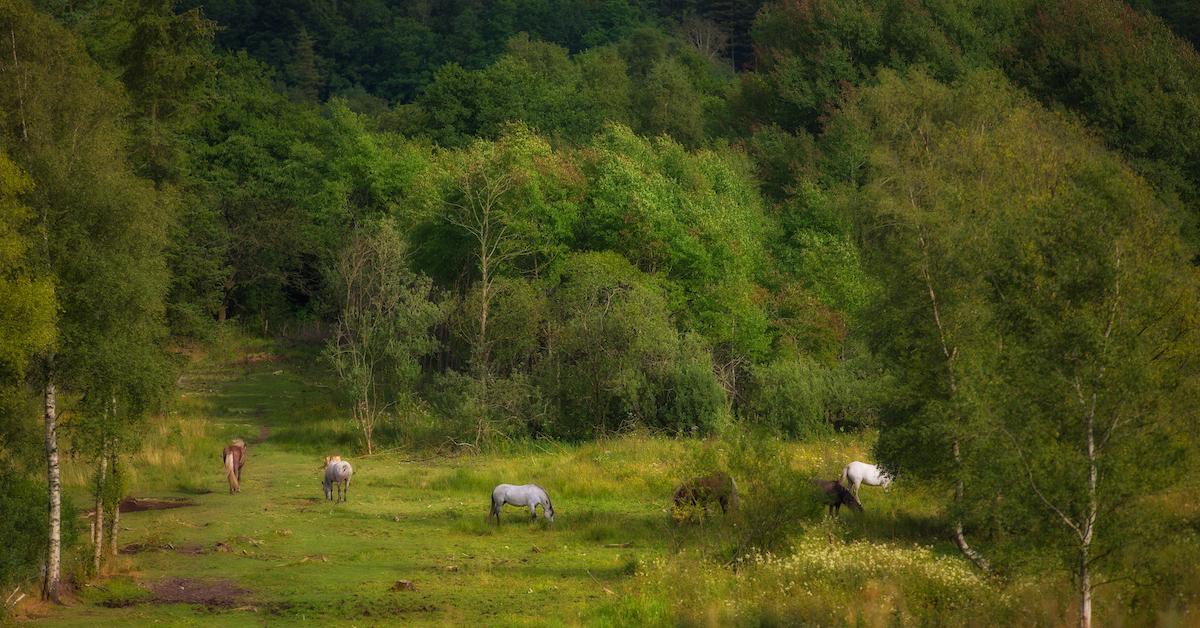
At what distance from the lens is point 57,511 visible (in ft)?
73.2

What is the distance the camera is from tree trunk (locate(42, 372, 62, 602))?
22.3m

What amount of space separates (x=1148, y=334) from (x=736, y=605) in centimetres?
763

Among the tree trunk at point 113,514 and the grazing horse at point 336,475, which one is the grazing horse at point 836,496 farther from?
the tree trunk at point 113,514

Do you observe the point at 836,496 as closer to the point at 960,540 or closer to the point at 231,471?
the point at 960,540

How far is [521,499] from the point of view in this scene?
100 feet

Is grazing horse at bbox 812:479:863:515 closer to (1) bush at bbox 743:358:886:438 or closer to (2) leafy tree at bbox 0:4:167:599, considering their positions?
(1) bush at bbox 743:358:886:438

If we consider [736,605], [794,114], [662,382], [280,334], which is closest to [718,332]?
[662,382]

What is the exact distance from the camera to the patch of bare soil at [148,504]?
32250 mm

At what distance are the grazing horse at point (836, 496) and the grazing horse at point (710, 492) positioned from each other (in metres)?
2.33

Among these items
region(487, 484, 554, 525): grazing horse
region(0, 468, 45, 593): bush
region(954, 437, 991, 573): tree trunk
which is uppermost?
region(954, 437, 991, 573): tree trunk

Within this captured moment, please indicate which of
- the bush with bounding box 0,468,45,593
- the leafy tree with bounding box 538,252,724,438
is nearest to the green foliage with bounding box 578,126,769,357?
the leafy tree with bounding box 538,252,724,438

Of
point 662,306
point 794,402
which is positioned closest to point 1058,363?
point 794,402

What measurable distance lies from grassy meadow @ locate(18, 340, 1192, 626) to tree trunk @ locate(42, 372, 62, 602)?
60 cm

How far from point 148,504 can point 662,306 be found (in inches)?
773
